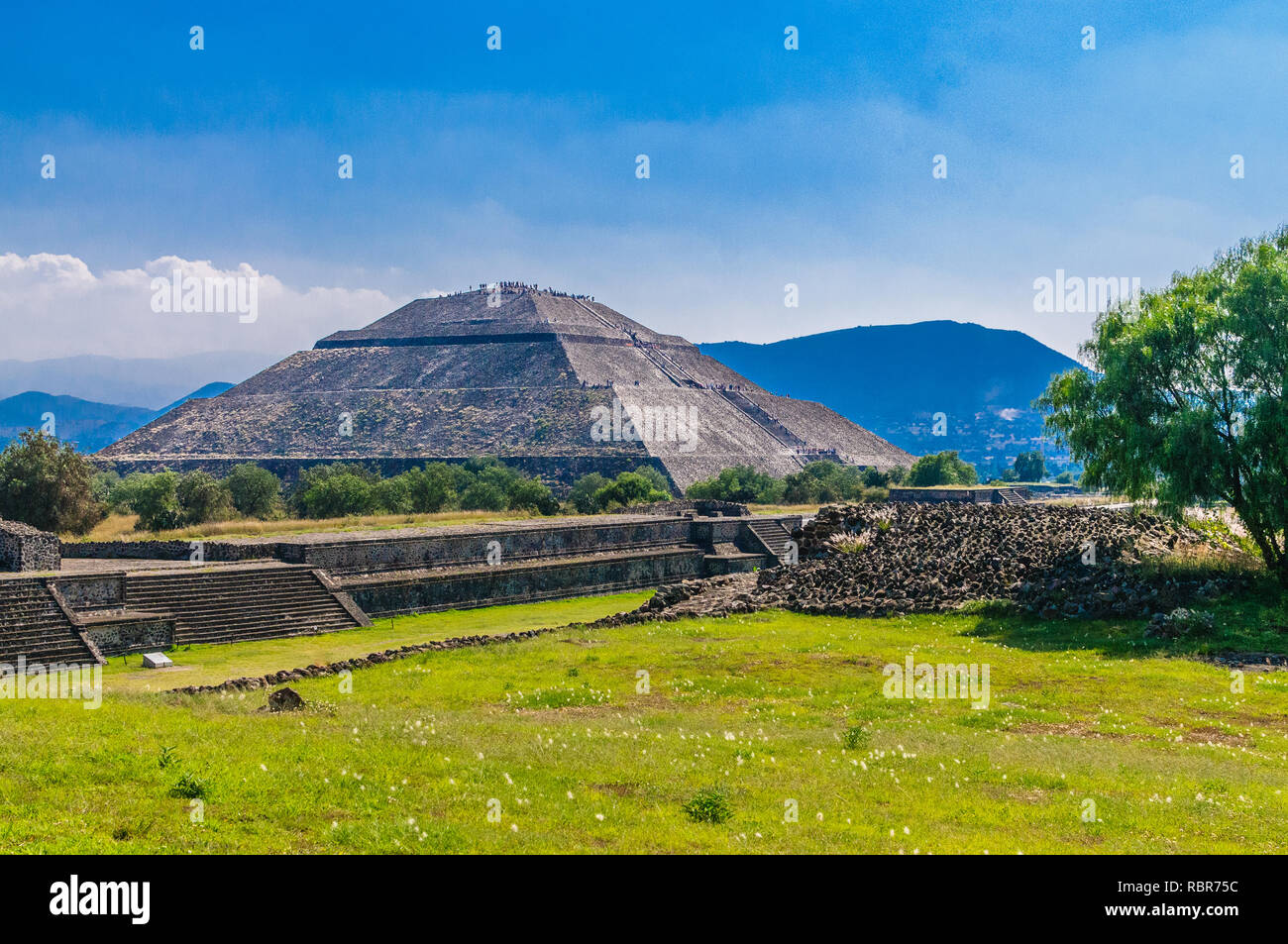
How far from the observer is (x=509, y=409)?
132250 millimetres

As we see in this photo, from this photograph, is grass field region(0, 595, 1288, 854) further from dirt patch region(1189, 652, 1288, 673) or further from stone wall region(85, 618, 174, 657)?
stone wall region(85, 618, 174, 657)

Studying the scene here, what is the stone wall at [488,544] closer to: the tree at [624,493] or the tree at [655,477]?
the tree at [624,493]

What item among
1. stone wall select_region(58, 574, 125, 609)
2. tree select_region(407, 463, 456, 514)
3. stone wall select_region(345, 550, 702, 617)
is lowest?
stone wall select_region(345, 550, 702, 617)

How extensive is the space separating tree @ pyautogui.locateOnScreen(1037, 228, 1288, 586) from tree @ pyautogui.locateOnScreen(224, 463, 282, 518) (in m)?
45.0

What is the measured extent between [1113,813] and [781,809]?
10.1 feet

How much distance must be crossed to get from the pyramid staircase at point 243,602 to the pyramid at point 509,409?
245 ft

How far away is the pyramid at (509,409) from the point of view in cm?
11956

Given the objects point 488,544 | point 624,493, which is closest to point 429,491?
point 624,493

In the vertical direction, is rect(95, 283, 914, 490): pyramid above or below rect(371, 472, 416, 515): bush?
above

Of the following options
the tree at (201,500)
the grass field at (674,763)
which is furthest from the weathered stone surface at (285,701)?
the tree at (201,500)

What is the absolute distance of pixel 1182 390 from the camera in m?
25.2

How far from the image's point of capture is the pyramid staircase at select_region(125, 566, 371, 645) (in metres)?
25.6

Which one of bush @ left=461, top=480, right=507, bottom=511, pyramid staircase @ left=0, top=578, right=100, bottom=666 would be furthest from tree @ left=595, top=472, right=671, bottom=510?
pyramid staircase @ left=0, top=578, right=100, bottom=666
